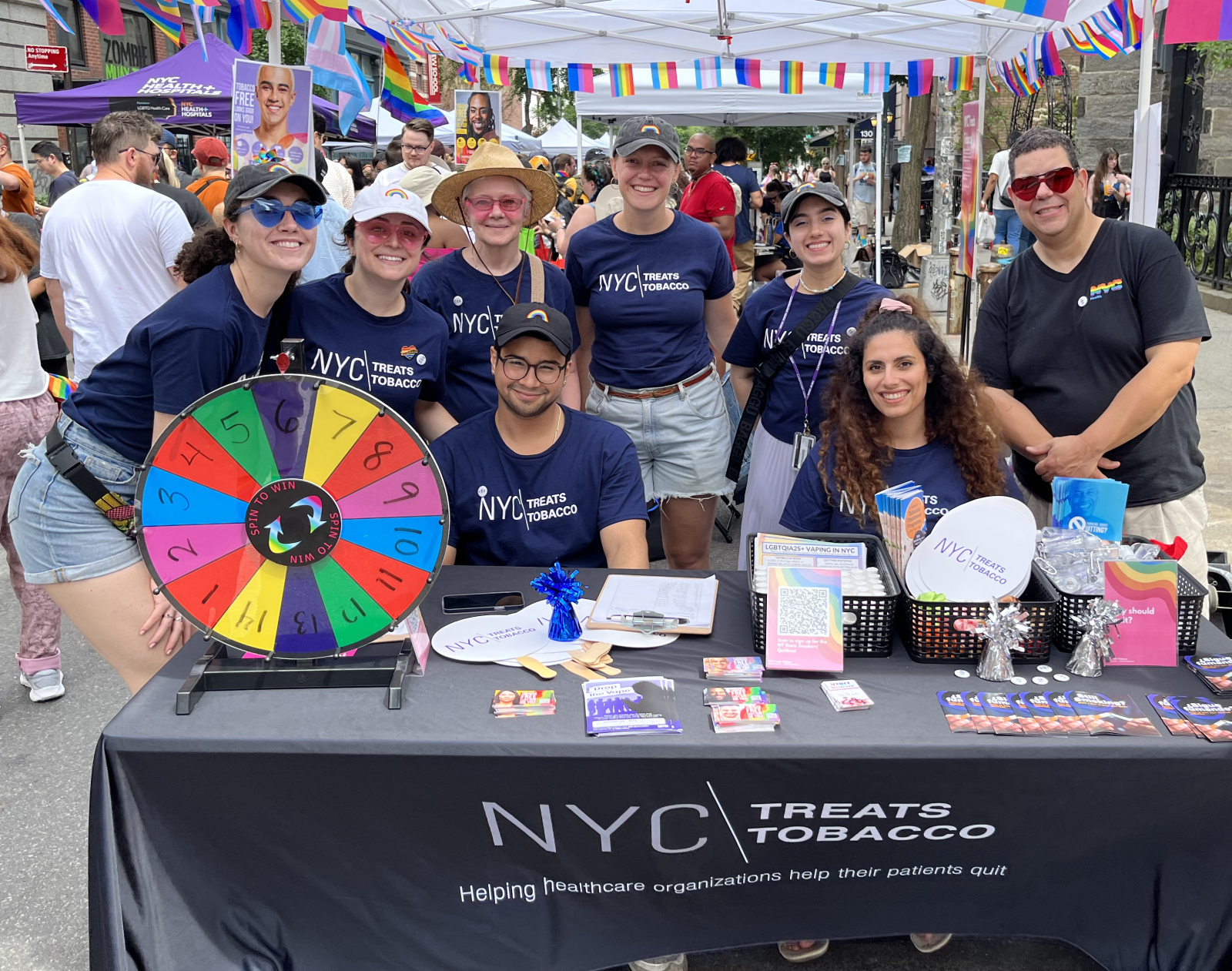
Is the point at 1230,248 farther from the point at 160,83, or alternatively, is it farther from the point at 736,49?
the point at 160,83

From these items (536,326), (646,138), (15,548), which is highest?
(646,138)

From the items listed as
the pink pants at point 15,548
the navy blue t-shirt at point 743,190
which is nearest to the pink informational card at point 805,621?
the pink pants at point 15,548

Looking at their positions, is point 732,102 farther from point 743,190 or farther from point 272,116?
point 272,116

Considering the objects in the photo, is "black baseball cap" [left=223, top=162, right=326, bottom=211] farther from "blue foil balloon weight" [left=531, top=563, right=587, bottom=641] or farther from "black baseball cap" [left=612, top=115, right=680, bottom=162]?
"black baseball cap" [left=612, top=115, right=680, bottom=162]

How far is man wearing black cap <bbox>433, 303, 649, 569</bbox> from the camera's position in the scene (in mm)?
2545

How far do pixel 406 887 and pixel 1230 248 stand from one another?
11.4m

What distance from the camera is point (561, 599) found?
80.7 inches

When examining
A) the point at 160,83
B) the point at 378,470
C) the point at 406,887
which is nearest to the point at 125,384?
the point at 378,470

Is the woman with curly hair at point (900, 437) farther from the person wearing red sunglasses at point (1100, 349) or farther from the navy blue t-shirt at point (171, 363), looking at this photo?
the navy blue t-shirt at point (171, 363)

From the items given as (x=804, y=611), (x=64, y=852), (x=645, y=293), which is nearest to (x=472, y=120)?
(x=645, y=293)

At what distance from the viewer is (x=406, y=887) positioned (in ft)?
6.20

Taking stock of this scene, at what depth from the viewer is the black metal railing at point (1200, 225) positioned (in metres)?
10.3

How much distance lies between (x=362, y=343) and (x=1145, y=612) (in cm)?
187

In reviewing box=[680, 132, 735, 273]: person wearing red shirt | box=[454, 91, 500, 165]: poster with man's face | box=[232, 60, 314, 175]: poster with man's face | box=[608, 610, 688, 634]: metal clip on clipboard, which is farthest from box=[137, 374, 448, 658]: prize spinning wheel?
box=[680, 132, 735, 273]: person wearing red shirt
